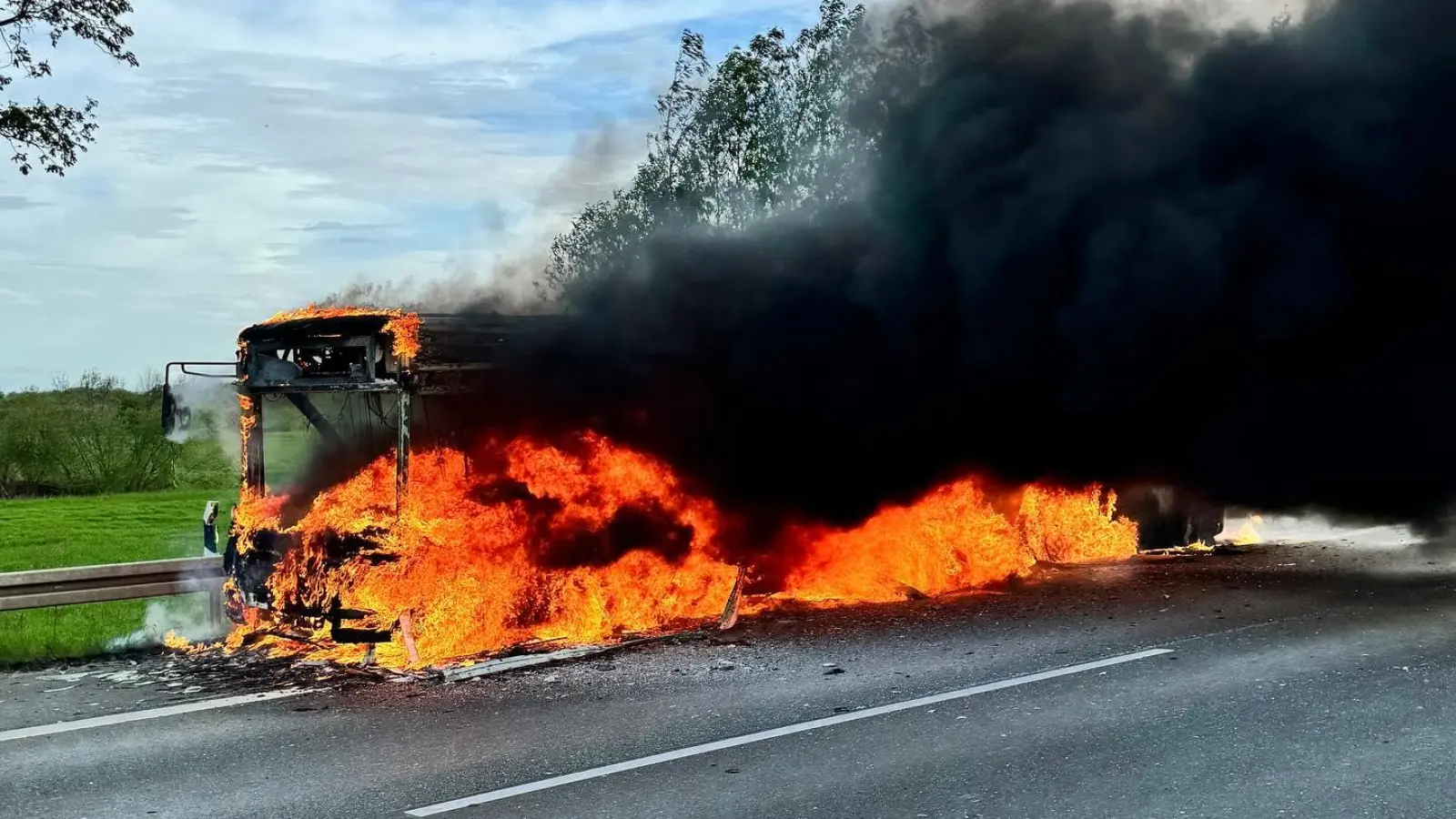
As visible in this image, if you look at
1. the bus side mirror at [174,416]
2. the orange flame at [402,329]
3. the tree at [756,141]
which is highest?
the tree at [756,141]

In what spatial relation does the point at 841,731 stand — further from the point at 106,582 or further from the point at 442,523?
the point at 106,582

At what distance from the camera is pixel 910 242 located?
11250mm

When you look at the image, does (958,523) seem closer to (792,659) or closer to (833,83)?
(792,659)

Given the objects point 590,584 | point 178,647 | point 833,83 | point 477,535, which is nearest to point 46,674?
point 178,647

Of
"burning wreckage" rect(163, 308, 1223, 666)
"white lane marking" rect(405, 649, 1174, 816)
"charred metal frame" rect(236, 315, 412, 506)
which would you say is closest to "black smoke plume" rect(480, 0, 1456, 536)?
"burning wreckage" rect(163, 308, 1223, 666)

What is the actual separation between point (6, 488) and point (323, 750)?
19.2 meters

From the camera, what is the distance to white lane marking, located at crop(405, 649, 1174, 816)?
5.21 m

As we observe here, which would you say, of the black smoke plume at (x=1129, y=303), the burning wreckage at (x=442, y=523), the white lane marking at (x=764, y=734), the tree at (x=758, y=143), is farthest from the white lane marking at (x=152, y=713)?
the tree at (x=758, y=143)

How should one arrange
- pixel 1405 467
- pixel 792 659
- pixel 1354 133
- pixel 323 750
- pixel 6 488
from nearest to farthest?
pixel 323 750 → pixel 792 659 → pixel 1354 133 → pixel 1405 467 → pixel 6 488

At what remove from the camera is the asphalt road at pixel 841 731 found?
517cm

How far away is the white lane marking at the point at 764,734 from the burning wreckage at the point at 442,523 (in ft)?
8.42

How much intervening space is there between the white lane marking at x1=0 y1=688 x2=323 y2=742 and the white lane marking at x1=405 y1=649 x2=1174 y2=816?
251 centimetres

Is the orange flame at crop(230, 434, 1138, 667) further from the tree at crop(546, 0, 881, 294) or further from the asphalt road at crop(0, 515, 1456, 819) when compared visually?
the tree at crop(546, 0, 881, 294)

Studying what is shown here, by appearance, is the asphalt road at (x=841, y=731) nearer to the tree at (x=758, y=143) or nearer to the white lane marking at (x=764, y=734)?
the white lane marking at (x=764, y=734)
